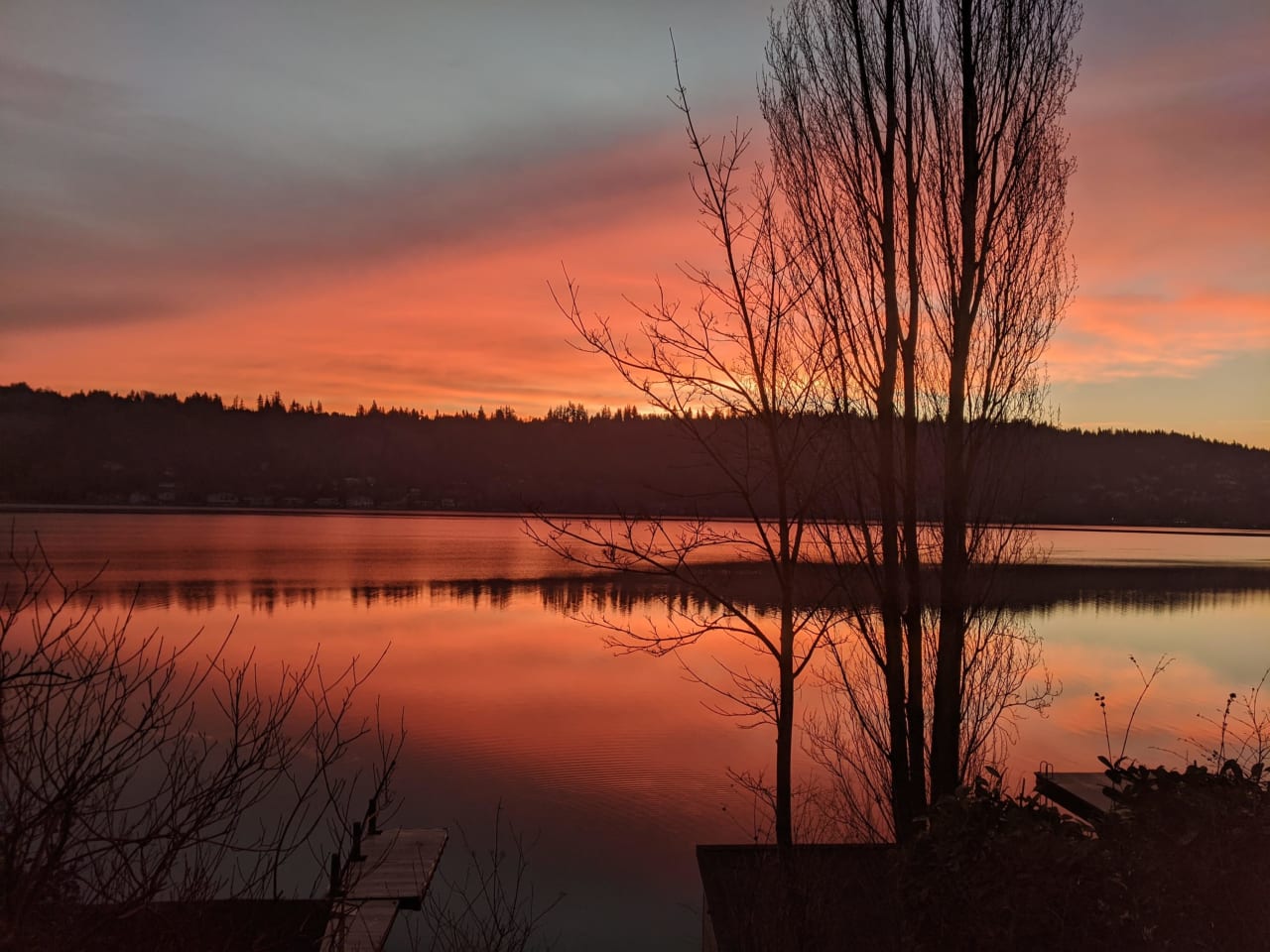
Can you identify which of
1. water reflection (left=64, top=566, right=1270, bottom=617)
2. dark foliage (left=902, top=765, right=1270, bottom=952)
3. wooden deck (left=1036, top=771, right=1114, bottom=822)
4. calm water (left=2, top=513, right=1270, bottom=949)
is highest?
dark foliage (left=902, top=765, right=1270, bottom=952)

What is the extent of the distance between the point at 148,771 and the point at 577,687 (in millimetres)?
9245

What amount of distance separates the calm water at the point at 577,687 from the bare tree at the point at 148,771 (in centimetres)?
132

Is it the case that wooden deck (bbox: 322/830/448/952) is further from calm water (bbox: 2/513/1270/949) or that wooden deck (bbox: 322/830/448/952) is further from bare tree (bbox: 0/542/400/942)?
calm water (bbox: 2/513/1270/949)

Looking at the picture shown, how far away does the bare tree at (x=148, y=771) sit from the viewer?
3.82 meters

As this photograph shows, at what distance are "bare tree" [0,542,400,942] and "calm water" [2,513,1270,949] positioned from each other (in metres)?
1.32

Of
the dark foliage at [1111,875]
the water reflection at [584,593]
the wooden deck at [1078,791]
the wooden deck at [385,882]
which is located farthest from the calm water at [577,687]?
the dark foliage at [1111,875]

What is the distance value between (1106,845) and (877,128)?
6086 millimetres

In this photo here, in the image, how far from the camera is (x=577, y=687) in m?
20.8

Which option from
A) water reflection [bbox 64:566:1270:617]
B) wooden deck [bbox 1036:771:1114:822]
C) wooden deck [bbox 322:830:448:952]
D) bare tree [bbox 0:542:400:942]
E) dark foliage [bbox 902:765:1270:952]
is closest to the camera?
bare tree [bbox 0:542:400:942]

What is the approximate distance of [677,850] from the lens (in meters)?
11.9

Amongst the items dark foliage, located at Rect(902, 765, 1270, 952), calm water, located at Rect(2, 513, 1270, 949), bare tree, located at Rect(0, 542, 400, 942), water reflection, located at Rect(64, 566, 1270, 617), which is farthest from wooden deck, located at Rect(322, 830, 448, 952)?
water reflection, located at Rect(64, 566, 1270, 617)

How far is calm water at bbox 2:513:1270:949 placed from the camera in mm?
11898

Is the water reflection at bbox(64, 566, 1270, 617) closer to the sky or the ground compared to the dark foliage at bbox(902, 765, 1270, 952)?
closer to the ground

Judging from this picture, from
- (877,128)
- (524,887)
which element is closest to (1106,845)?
(877,128)
